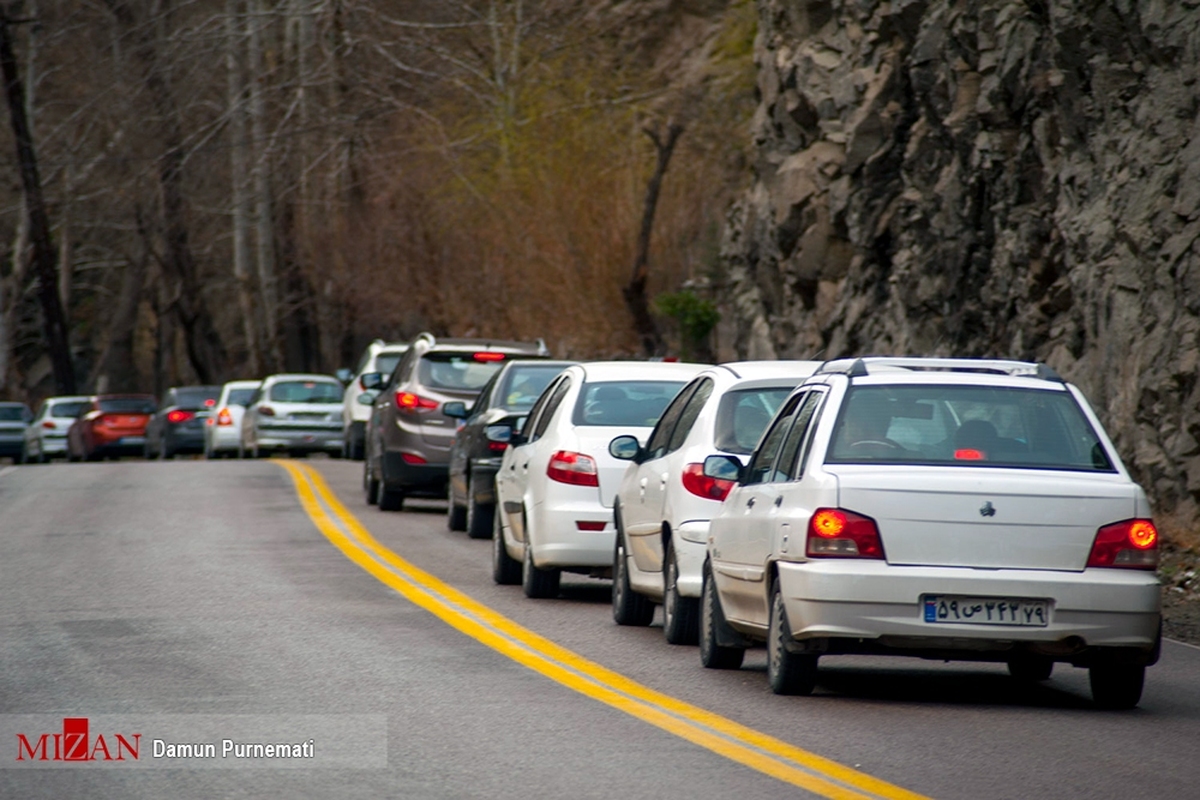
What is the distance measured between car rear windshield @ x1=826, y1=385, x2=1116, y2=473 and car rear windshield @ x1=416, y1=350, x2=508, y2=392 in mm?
13369

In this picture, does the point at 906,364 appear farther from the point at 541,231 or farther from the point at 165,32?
the point at 165,32

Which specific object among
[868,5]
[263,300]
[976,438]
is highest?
[868,5]

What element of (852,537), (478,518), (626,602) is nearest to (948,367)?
(852,537)

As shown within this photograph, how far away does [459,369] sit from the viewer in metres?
22.8

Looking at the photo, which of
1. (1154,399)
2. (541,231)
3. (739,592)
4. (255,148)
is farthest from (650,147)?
(739,592)

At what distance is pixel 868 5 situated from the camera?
106 ft

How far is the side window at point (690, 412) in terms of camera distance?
11.9m

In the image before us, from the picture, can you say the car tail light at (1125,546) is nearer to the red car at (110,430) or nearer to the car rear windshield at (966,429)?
the car rear windshield at (966,429)

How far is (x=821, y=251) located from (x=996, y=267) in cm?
808

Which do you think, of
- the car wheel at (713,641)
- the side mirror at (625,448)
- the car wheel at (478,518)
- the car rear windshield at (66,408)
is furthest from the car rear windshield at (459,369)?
the car rear windshield at (66,408)

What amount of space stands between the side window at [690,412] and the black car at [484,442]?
6.16m

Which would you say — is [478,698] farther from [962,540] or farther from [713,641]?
[962,540]

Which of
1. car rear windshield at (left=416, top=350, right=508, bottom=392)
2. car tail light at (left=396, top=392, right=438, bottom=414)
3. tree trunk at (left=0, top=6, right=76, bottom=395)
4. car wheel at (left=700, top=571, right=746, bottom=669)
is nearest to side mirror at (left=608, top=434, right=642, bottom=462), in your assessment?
car wheel at (left=700, top=571, right=746, bottom=669)

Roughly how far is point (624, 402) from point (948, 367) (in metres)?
5.06
